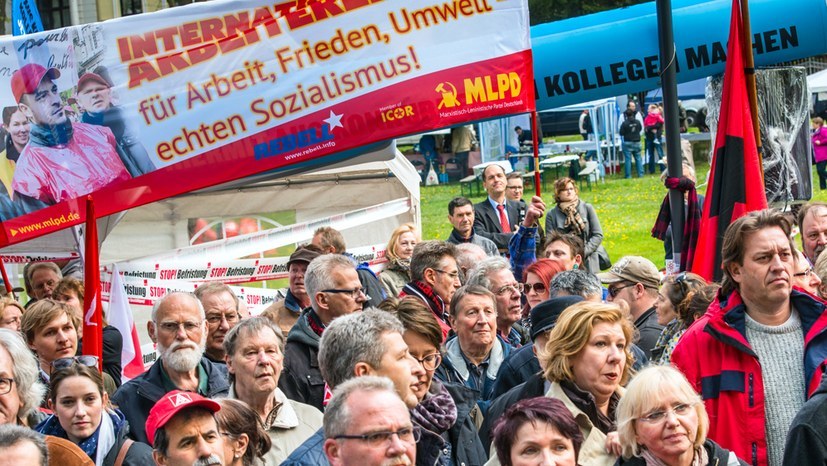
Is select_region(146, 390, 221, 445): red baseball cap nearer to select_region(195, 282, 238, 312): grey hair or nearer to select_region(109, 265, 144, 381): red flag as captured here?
select_region(195, 282, 238, 312): grey hair

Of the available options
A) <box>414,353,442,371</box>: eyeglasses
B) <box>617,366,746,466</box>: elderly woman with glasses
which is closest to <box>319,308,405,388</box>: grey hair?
<box>414,353,442,371</box>: eyeglasses

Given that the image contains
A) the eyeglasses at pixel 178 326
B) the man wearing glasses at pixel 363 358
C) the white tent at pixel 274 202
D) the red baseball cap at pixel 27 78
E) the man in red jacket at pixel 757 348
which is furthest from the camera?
the white tent at pixel 274 202

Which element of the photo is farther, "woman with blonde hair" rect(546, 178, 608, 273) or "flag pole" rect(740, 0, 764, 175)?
"woman with blonde hair" rect(546, 178, 608, 273)

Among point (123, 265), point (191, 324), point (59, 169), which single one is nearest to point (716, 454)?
point (191, 324)

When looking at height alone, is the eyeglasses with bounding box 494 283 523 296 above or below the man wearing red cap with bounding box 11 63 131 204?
below

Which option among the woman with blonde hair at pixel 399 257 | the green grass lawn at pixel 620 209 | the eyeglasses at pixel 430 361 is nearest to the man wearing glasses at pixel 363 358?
the eyeglasses at pixel 430 361

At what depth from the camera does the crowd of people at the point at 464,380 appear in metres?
4.77

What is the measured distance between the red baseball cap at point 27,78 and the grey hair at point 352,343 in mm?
4409

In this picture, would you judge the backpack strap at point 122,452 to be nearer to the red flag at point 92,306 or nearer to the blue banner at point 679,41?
the red flag at point 92,306

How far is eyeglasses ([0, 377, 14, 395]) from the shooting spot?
580 cm

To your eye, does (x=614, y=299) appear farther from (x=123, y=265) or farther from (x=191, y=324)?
(x=123, y=265)

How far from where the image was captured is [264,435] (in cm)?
553

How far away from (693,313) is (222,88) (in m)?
3.70

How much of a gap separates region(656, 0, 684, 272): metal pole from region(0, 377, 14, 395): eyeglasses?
4454 millimetres
